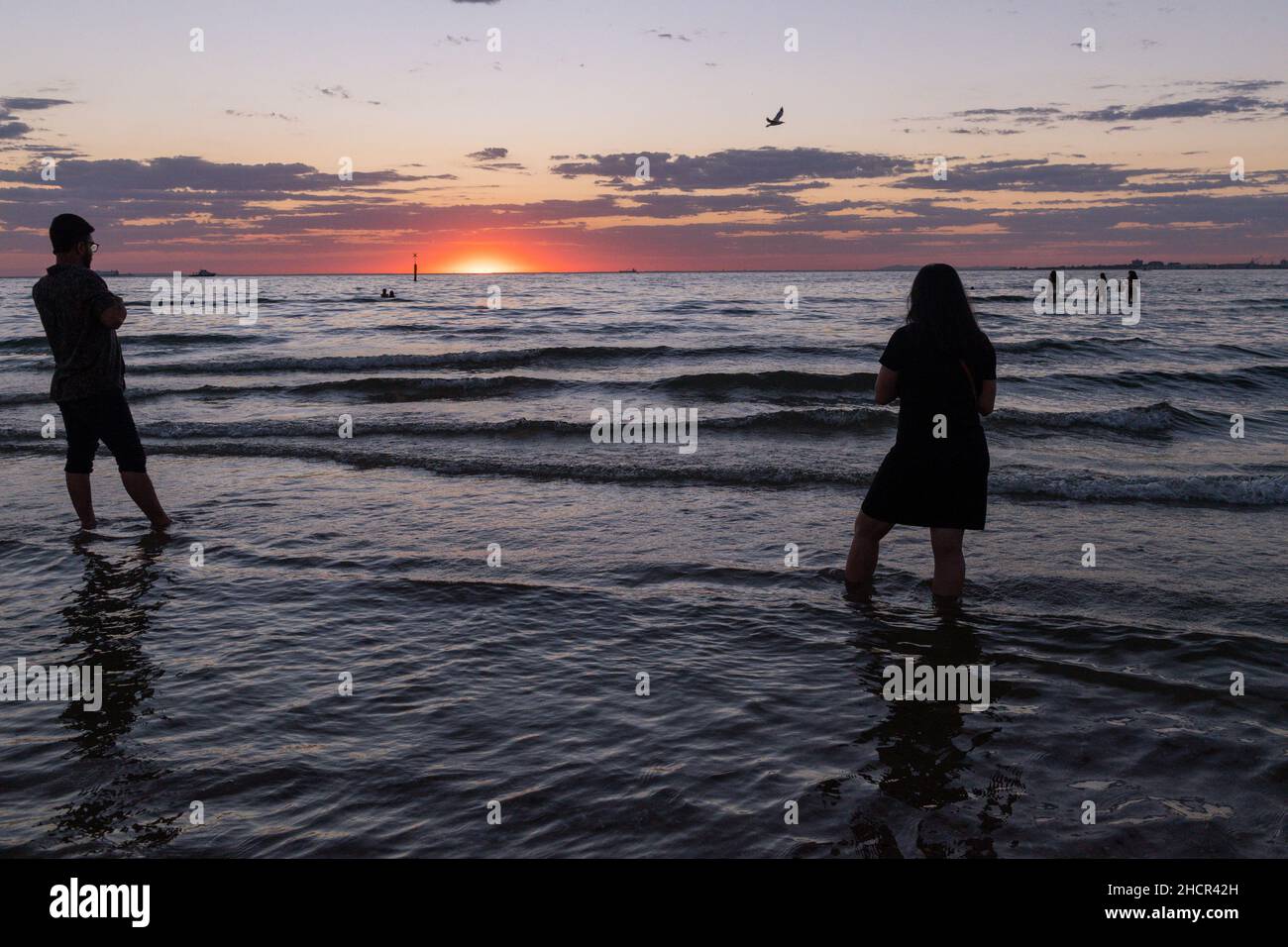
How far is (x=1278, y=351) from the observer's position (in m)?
26.6

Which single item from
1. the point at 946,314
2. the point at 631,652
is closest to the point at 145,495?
the point at 631,652

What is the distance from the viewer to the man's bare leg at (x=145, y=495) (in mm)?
7602

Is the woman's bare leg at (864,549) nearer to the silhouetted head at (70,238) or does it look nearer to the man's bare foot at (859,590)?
the man's bare foot at (859,590)

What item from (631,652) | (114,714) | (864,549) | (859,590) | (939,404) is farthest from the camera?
(859,590)

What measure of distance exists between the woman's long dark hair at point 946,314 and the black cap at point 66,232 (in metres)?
6.22

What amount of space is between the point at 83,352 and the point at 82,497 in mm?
1282

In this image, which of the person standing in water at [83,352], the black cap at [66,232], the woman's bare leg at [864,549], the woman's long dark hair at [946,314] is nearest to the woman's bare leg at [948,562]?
the woman's bare leg at [864,549]

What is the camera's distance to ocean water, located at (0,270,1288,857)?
3479 millimetres

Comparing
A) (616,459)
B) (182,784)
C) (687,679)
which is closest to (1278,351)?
(616,459)

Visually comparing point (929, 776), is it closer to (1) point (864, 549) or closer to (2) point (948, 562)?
(2) point (948, 562)

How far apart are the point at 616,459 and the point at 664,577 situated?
15.5 ft

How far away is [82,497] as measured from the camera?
25.2 feet

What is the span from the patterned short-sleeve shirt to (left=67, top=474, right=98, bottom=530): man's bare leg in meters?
0.72
